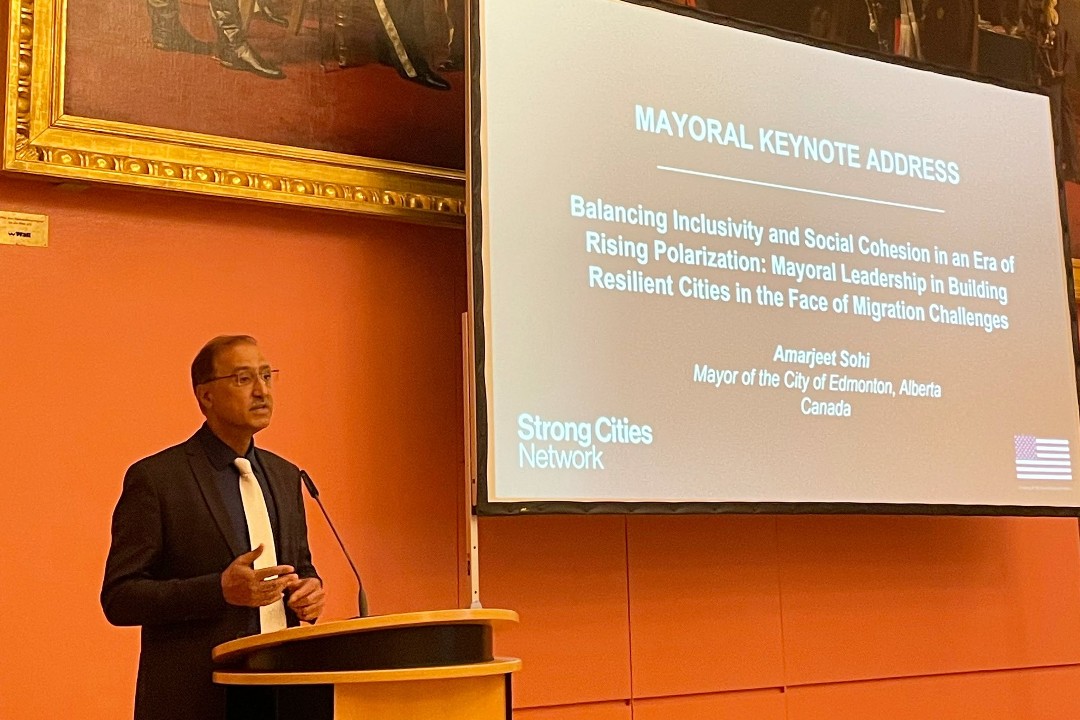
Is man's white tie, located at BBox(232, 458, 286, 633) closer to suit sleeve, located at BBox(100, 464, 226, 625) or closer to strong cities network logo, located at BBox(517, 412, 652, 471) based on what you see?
suit sleeve, located at BBox(100, 464, 226, 625)

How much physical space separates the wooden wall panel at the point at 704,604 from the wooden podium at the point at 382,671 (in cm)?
136

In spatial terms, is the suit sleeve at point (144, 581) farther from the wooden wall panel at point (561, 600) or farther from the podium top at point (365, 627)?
the wooden wall panel at point (561, 600)

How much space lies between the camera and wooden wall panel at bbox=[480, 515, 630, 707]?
3.49m

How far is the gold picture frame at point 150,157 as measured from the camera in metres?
3.01

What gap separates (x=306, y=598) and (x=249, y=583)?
9.3 inches

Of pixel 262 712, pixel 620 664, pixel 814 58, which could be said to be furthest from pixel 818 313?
pixel 262 712

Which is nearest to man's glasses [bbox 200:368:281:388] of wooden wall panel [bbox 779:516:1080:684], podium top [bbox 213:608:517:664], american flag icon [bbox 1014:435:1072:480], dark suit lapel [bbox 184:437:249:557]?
dark suit lapel [bbox 184:437:249:557]

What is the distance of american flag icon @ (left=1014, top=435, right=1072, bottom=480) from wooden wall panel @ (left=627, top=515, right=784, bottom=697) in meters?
0.90

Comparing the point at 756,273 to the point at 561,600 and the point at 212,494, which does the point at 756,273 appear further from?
the point at 212,494

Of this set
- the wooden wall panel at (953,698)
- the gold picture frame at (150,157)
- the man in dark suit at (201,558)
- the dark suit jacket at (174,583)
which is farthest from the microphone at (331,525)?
the wooden wall panel at (953,698)

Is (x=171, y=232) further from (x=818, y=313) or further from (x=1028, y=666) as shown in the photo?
(x=1028, y=666)

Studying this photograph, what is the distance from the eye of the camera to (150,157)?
123 inches

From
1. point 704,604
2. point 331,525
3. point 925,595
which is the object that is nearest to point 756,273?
point 704,604

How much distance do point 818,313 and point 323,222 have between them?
60.5 inches
